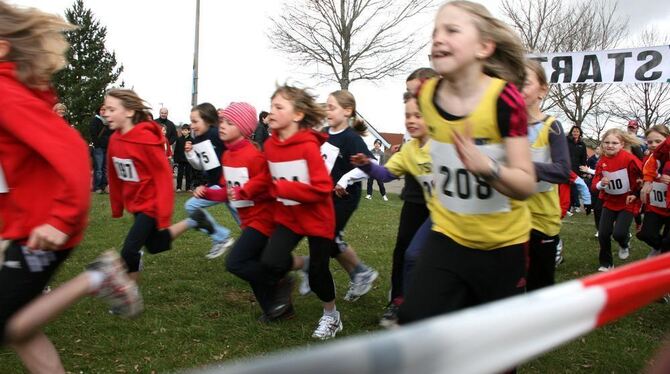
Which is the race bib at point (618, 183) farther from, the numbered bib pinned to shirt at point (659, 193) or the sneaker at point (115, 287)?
the sneaker at point (115, 287)

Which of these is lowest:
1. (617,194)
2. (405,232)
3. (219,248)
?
(219,248)

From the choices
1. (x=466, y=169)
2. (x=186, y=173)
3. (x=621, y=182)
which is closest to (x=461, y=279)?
(x=466, y=169)

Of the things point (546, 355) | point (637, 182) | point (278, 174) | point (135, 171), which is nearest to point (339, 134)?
point (278, 174)

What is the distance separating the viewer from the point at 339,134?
19.2ft

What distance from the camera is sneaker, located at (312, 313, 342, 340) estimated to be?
15.3ft

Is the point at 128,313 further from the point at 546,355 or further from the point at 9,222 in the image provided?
the point at 546,355

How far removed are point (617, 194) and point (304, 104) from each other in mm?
4923

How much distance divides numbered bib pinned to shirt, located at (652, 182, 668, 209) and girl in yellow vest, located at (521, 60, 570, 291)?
11.3 feet

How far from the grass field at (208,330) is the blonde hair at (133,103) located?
1629 millimetres

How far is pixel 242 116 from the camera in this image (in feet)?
17.8

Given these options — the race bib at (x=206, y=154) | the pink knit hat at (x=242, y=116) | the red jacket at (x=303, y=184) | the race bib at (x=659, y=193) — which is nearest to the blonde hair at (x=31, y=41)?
the red jacket at (x=303, y=184)

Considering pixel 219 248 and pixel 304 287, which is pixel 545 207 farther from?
pixel 219 248

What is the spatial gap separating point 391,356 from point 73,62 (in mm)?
50379

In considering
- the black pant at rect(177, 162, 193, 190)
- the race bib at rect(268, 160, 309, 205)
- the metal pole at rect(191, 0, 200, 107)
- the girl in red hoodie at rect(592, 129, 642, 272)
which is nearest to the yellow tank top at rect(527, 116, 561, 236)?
the race bib at rect(268, 160, 309, 205)
